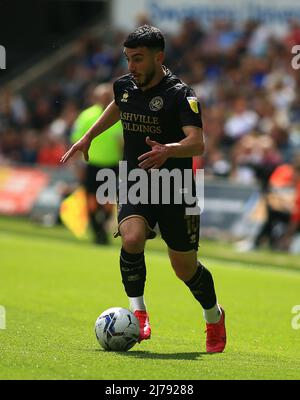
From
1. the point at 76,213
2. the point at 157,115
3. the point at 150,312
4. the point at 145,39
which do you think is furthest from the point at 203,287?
the point at 76,213

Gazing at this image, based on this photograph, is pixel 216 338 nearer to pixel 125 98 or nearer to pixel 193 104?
pixel 193 104

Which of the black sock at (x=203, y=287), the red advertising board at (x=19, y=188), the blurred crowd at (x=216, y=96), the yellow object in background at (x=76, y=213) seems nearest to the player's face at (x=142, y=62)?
the black sock at (x=203, y=287)

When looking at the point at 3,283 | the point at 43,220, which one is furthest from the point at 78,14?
the point at 3,283

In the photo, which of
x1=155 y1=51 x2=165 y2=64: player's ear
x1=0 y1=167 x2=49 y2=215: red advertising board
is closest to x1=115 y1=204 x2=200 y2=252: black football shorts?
x1=155 y1=51 x2=165 y2=64: player's ear

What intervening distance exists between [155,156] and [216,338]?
1.75 metres

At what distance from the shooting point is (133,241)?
29.0ft

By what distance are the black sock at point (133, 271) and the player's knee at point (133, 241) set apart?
0.09 metres

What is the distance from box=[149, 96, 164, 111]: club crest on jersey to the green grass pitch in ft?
6.33

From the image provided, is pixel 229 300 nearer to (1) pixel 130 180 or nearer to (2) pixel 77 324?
(2) pixel 77 324

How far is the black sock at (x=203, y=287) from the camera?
9172 millimetres

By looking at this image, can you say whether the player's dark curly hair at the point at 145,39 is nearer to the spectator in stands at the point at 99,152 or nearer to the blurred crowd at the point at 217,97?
the spectator in stands at the point at 99,152

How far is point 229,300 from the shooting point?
13.1 meters
